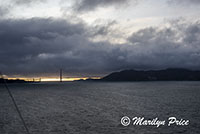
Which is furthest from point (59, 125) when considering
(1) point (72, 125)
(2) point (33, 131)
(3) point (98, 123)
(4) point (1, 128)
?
(4) point (1, 128)

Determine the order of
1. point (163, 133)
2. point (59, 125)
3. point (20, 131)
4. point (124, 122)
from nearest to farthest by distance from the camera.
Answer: point (163, 133), point (20, 131), point (59, 125), point (124, 122)

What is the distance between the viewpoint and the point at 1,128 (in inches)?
1709

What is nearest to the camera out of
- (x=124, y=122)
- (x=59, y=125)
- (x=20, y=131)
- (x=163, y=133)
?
(x=163, y=133)

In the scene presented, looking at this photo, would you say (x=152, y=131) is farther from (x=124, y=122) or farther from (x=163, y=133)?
(x=124, y=122)

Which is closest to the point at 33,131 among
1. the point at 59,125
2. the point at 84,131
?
the point at 59,125

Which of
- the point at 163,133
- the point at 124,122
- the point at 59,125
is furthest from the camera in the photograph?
the point at 124,122

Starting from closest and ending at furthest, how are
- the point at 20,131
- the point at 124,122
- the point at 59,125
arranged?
the point at 20,131
the point at 59,125
the point at 124,122

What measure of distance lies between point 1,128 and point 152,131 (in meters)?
33.5

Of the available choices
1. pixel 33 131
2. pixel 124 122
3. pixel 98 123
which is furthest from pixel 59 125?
pixel 124 122

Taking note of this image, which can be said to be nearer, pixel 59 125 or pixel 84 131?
pixel 84 131

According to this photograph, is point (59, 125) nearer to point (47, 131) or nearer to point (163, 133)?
point (47, 131)

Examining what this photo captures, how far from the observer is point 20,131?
135 ft

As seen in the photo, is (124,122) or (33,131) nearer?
(33,131)

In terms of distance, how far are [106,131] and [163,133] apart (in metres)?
11.5
